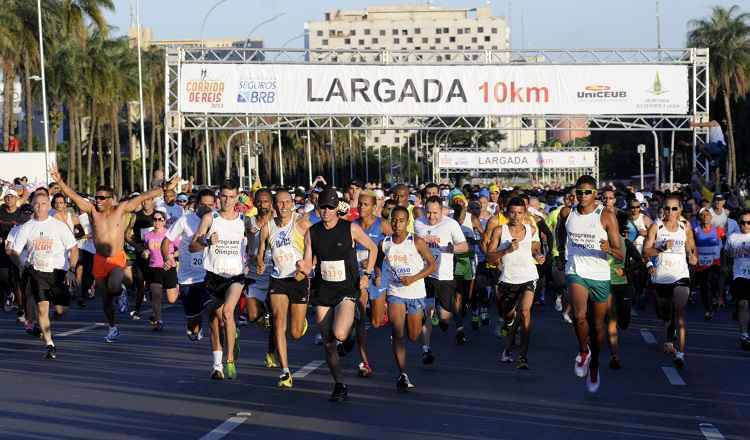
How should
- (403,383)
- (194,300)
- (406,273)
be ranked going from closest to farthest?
(403,383), (406,273), (194,300)

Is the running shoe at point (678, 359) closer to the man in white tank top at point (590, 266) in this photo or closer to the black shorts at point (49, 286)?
the man in white tank top at point (590, 266)

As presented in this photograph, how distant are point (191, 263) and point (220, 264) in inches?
42.8

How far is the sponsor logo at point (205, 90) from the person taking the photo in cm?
4294

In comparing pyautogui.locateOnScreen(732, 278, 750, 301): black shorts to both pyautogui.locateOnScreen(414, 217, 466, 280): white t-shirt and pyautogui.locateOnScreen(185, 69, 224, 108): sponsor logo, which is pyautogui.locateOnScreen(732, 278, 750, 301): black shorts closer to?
pyautogui.locateOnScreen(414, 217, 466, 280): white t-shirt

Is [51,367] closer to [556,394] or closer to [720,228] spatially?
[556,394]

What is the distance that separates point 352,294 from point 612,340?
316 centimetres

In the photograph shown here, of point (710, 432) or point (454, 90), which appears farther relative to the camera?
point (454, 90)

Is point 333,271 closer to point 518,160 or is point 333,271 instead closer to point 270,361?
point 270,361

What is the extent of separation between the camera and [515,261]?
14.3m

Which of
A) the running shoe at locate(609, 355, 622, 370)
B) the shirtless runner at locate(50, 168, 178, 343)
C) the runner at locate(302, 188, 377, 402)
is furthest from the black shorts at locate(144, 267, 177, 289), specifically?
the runner at locate(302, 188, 377, 402)

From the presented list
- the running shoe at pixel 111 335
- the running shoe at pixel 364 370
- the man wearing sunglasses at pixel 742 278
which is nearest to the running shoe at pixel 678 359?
the man wearing sunglasses at pixel 742 278

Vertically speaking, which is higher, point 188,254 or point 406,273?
point 188,254

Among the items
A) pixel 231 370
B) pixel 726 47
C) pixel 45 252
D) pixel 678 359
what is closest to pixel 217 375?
pixel 231 370

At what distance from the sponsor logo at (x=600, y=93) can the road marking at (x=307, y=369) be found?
102 feet
